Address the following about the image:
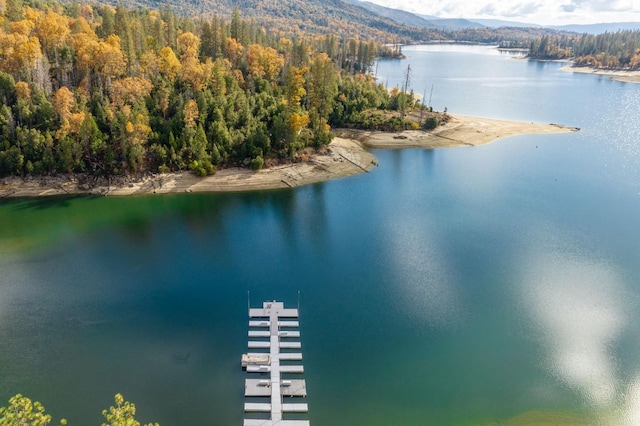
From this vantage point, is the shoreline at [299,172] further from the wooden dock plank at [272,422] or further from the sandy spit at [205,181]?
the wooden dock plank at [272,422]

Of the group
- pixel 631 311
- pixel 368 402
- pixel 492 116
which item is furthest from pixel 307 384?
pixel 492 116

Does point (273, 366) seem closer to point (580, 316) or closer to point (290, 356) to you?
point (290, 356)

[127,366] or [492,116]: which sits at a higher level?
[492,116]

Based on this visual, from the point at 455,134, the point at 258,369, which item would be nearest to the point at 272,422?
the point at 258,369

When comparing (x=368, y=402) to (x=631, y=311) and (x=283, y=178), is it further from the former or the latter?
(x=283, y=178)

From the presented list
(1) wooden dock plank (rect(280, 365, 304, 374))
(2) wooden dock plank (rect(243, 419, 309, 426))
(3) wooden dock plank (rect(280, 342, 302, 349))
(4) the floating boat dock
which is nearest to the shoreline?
(4) the floating boat dock
